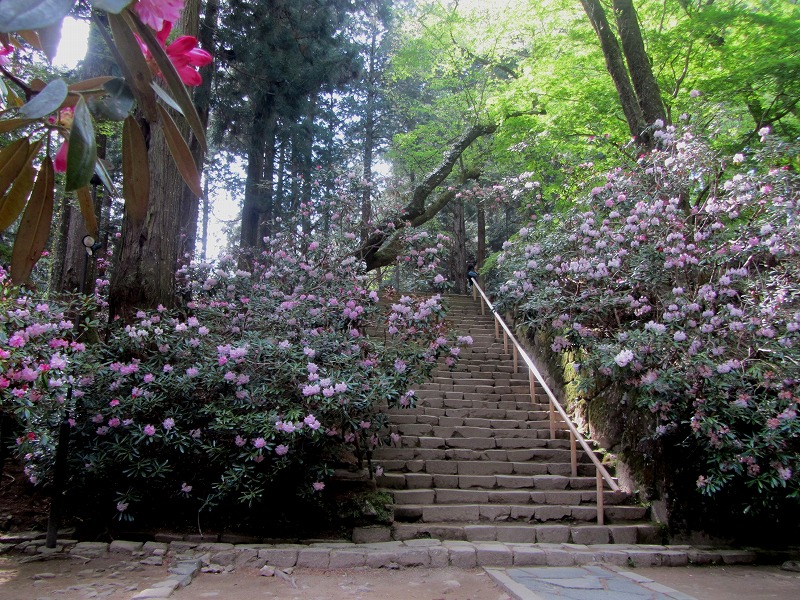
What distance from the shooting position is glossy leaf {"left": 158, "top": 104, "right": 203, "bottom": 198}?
3.47 feet

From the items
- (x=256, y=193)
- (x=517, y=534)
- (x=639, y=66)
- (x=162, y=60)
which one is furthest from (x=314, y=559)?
(x=256, y=193)

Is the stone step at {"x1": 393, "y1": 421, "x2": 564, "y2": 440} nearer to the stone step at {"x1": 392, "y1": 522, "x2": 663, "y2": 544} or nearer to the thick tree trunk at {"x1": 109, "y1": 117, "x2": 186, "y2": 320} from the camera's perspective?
the stone step at {"x1": 392, "y1": 522, "x2": 663, "y2": 544}

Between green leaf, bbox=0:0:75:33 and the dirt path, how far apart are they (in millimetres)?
3663

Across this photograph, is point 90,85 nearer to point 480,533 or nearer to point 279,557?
point 279,557

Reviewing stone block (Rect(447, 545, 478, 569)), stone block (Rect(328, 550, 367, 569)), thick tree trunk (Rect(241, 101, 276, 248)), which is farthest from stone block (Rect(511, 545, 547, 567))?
thick tree trunk (Rect(241, 101, 276, 248))

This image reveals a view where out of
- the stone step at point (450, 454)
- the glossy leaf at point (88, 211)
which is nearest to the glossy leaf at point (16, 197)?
the glossy leaf at point (88, 211)

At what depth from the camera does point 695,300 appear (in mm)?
5906

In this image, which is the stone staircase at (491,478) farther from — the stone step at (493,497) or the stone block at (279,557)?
the stone block at (279,557)

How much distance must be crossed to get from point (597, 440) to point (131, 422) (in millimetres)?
5264

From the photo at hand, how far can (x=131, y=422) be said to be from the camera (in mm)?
4613

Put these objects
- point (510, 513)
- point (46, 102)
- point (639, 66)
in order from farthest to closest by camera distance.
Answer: point (639, 66), point (510, 513), point (46, 102)

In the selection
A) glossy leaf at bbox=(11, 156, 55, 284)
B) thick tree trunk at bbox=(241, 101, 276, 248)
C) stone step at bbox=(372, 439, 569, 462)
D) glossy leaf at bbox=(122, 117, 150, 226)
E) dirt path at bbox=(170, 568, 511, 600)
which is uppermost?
thick tree trunk at bbox=(241, 101, 276, 248)

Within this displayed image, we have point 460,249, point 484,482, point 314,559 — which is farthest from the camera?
point 460,249

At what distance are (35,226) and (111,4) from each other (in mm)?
607
